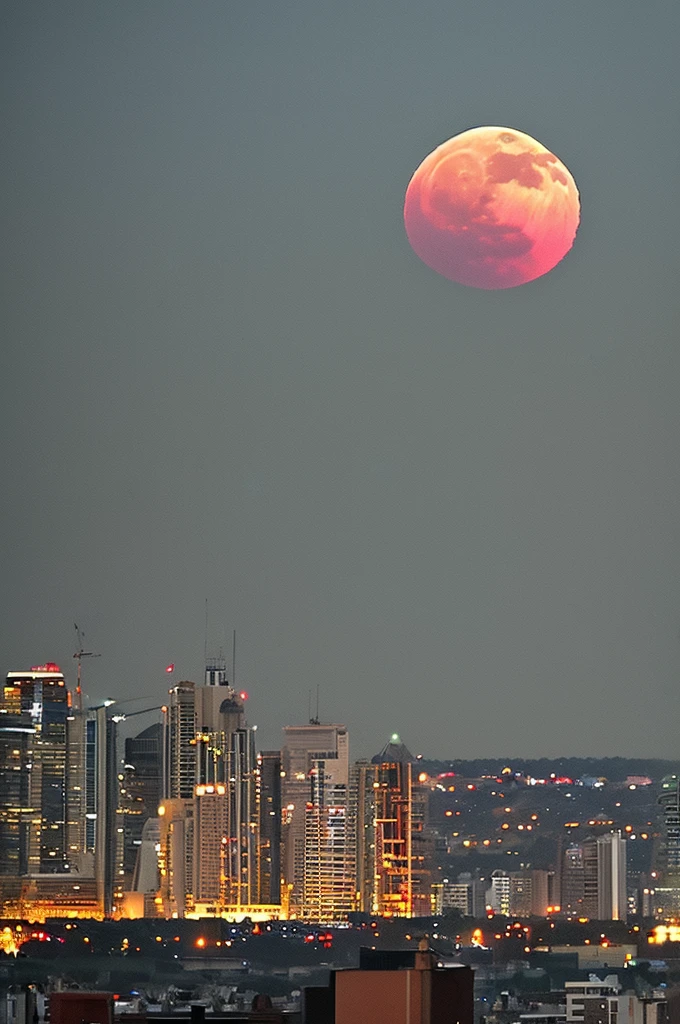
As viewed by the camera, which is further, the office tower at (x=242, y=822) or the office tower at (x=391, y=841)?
the office tower at (x=242, y=822)

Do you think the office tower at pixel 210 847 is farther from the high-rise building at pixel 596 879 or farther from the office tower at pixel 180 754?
the high-rise building at pixel 596 879

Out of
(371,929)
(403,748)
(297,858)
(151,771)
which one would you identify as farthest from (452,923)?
(151,771)

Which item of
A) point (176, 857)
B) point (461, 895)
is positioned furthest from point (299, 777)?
point (461, 895)

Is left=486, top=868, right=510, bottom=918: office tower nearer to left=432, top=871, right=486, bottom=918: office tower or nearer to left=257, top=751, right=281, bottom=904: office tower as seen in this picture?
left=432, top=871, right=486, bottom=918: office tower

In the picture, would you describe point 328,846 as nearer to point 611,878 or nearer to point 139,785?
point 139,785

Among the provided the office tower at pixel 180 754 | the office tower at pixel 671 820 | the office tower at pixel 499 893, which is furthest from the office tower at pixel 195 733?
the office tower at pixel 671 820

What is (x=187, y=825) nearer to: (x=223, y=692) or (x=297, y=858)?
(x=297, y=858)
